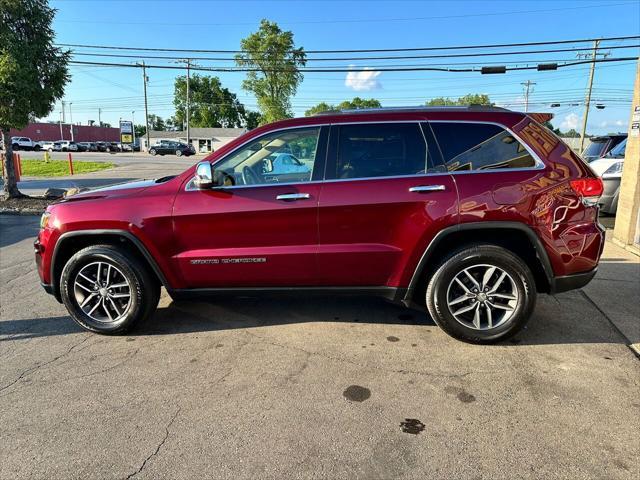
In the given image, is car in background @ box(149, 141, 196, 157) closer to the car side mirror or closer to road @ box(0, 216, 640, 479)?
road @ box(0, 216, 640, 479)

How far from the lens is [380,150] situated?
144 inches

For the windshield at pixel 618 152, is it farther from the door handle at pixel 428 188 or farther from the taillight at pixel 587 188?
the door handle at pixel 428 188

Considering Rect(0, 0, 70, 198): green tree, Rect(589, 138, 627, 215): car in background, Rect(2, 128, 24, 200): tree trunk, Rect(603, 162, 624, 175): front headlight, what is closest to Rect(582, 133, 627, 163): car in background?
Rect(589, 138, 627, 215): car in background

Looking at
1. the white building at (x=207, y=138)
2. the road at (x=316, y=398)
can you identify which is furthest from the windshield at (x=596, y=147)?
the white building at (x=207, y=138)

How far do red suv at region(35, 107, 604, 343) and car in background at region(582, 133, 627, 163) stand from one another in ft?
26.0

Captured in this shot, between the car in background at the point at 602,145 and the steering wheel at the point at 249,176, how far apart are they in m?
9.15

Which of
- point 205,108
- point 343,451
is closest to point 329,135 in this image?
point 343,451

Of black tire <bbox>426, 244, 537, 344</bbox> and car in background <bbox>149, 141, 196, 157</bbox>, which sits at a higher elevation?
car in background <bbox>149, 141, 196, 157</bbox>

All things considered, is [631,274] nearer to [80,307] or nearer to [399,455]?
[399,455]

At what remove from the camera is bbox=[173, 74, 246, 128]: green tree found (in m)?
91.1

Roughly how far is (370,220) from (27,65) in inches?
416

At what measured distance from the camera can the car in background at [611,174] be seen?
859cm

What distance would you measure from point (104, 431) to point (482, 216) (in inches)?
119

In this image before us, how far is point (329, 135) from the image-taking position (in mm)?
3721
